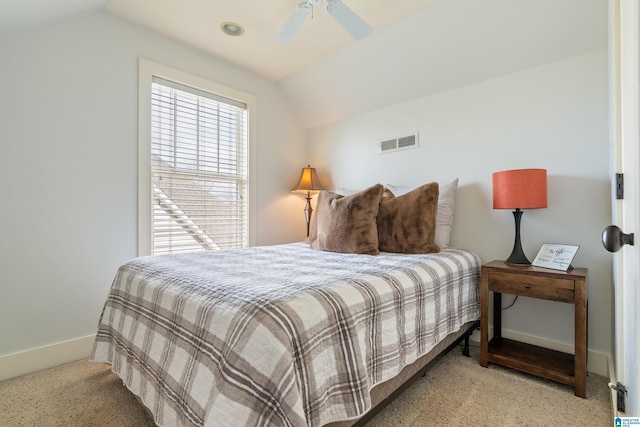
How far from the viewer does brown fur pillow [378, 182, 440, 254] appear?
221 cm

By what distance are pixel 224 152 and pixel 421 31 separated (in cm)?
211

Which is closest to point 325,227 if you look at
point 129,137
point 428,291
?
point 428,291

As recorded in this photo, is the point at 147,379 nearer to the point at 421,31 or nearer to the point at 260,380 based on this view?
the point at 260,380

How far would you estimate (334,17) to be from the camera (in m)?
1.95

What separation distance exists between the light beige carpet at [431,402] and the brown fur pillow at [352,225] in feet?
3.03

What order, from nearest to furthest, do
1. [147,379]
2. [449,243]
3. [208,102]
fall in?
1. [147,379]
2. [449,243]
3. [208,102]

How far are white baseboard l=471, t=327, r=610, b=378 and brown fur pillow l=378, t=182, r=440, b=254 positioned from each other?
36.0 inches

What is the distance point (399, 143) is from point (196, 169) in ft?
6.60

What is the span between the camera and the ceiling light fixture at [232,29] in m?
2.49

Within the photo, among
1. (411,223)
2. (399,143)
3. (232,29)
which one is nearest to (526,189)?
(411,223)

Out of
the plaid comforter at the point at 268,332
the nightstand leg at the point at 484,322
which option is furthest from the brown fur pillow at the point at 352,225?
the nightstand leg at the point at 484,322

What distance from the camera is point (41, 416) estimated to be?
60.8 inches

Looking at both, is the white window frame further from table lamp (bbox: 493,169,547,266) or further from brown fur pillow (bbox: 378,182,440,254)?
table lamp (bbox: 493,169,547,266)

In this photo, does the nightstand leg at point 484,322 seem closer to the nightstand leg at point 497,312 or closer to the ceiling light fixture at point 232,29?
the nightstand leg at point 497,312
